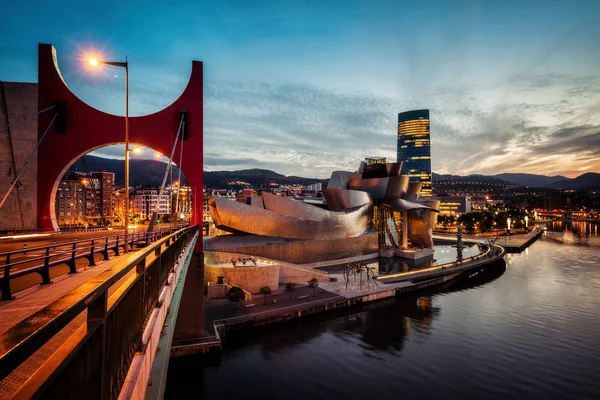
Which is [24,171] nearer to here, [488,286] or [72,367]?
[72,367]

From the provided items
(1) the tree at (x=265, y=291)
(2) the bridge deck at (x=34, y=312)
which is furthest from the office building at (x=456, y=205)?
(2) the bridge deck at (x=34, y=312)

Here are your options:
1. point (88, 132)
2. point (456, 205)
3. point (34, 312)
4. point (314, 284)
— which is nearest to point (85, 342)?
point (34, 312)

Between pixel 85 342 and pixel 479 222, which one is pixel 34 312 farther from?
pixel 479 222

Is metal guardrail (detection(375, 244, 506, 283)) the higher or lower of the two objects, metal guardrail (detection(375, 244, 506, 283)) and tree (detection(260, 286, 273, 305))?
the lower

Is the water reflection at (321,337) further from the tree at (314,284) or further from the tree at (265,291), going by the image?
the tree at (265,291)

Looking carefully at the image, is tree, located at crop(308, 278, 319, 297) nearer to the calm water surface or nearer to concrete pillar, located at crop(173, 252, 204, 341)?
the calm water surface

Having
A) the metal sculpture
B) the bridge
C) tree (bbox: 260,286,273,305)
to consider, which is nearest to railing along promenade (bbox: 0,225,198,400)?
the bridge

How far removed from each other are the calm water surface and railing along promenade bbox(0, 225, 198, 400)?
44.0ft

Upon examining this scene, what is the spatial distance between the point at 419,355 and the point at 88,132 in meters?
20.9

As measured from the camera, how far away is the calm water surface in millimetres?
15109

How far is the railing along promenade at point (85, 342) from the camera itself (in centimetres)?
120

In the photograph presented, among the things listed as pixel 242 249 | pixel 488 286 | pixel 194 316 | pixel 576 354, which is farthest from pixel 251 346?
pixel 488 286

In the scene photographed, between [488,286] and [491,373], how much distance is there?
18392 mm

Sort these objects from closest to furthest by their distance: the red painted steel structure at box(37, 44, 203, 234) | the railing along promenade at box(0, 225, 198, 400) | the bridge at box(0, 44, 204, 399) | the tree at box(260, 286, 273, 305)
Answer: the railing along promenade at box(0, 225, 198, 400)
the bridge at box(0, 44, 204, 399)
the red painted steel structure at box(37, 44, 203, 234)
the tree at box(260, 286, 273, 305)
